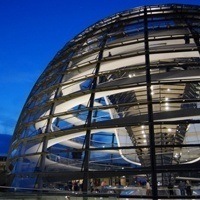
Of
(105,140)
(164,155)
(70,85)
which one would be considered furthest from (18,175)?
(105,140)

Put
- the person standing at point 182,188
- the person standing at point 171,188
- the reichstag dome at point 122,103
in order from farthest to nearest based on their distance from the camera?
1. the reichstag dome at point 122,103
2. the person standing at point 182,188
3. the person standing at point 171,188

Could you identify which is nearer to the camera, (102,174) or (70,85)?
(102,174)

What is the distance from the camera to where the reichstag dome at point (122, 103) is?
409 inches

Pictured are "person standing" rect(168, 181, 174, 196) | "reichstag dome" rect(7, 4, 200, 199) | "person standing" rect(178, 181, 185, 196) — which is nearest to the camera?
"person standing" rect(168, 181, 174, 196)

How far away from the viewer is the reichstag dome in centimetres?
1038

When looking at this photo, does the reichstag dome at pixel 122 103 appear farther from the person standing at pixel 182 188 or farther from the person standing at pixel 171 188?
the person standing at pixel 182 188

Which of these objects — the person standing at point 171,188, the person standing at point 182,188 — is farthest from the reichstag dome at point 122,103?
the person standing at point 182,188

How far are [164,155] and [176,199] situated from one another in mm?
3377

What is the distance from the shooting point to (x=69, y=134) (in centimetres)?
1167

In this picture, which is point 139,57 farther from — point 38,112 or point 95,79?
point 38,112

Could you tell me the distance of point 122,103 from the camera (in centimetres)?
1141

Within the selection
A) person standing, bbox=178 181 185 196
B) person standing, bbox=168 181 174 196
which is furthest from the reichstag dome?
person standing, bbox=178 181 185 196

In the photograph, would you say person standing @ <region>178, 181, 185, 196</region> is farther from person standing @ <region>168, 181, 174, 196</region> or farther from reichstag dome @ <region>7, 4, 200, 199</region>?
reichstag dome @ <region>7, 4, 200, 199</region>

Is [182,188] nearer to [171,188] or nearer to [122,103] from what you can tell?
[171,188]
